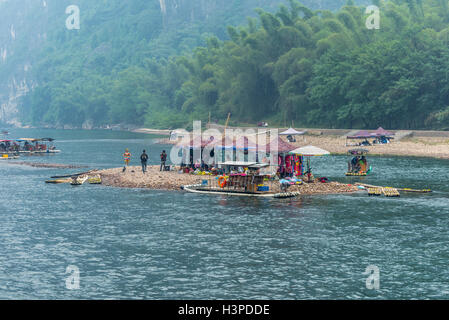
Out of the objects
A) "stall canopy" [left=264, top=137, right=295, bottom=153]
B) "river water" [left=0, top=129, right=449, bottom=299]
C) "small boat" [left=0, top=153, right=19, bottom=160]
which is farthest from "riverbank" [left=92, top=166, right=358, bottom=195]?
"small boat" [left=0, top=153, right=19, bottom=160]

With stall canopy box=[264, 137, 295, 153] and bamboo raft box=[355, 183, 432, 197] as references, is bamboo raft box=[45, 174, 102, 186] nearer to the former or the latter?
stall canopy box=[264, 137, 295, 153]

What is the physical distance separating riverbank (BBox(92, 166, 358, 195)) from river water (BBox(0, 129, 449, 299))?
2.19m

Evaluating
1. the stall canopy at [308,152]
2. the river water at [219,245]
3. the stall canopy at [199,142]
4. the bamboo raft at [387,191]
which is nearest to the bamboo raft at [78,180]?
the river water at [219,245]

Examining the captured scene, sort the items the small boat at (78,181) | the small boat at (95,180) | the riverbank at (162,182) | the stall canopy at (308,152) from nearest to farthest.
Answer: the riverbank at (162,182)
the stall canopy at (308,152)
the small boat at (78,181)
the small boat at (95,180)

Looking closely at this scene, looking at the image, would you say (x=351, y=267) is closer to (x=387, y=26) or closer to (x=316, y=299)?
(x=316, y=299)

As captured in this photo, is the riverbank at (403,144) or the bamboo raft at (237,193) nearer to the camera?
the bamboo raft at (237,193)

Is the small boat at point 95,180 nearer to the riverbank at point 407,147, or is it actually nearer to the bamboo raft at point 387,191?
the bamboo raft at point 387,191

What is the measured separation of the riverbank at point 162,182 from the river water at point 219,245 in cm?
219

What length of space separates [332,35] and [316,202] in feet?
282

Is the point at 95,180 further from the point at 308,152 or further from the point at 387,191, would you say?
the point at 387,191

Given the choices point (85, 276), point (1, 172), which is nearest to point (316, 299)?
point (85, 276)

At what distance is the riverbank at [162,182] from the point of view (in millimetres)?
46406
